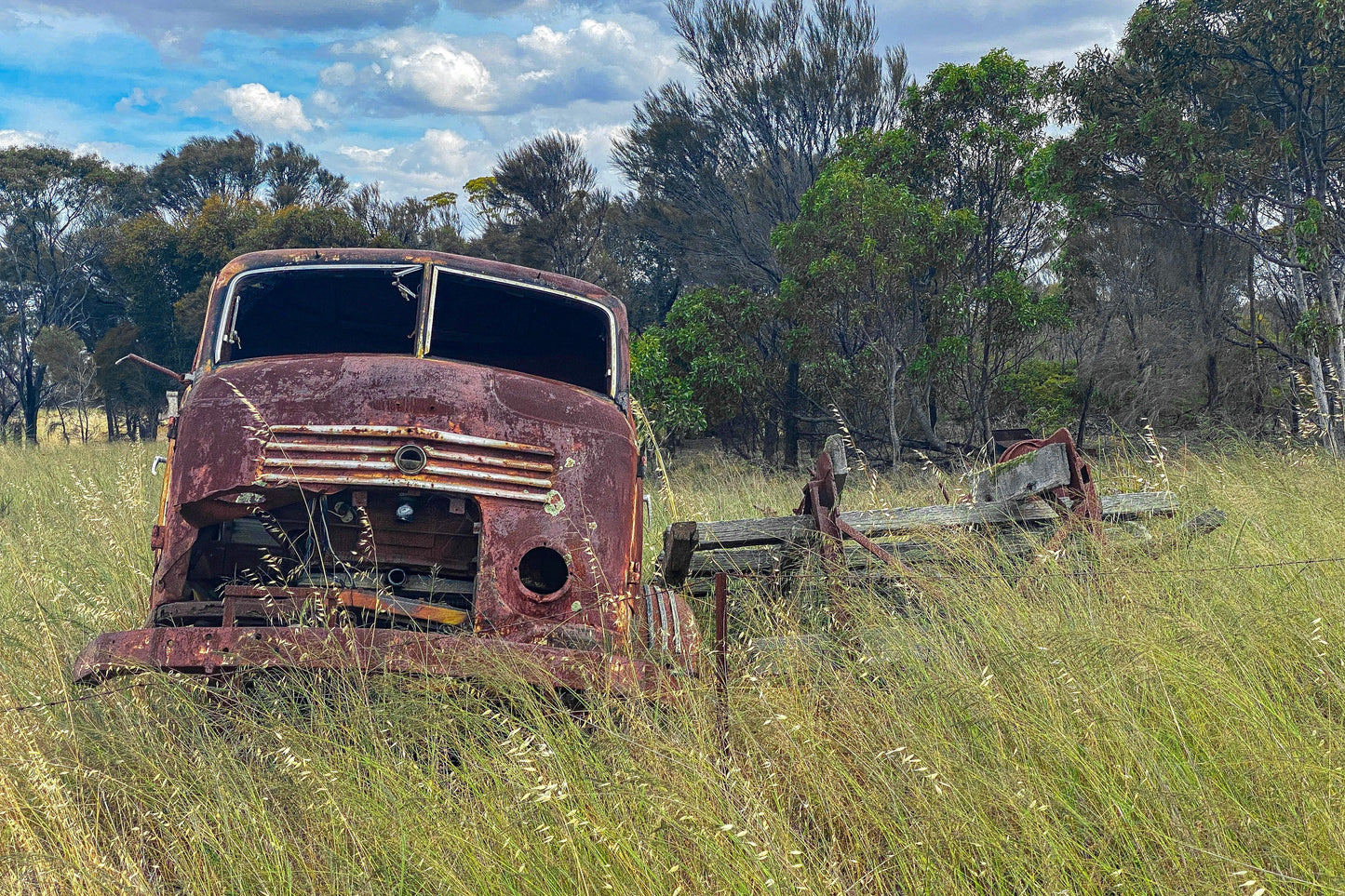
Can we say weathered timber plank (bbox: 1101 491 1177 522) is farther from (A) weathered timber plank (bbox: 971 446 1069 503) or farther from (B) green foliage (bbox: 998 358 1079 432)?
(B) green foliage (bbox: 998 358 1079 432)

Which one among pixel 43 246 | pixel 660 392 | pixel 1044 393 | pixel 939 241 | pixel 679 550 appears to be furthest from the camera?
pixel 43 246

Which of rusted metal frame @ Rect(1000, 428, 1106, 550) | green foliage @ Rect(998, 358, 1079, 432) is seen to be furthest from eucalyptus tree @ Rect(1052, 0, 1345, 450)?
rusted metal frame @ Rect(1000, 428, 1106, 550)

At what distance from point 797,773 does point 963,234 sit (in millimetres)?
10530

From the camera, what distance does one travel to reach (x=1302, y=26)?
9.50 meters

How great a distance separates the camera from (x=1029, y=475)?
4.93 metres

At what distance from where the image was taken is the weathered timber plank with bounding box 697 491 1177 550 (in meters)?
4.66

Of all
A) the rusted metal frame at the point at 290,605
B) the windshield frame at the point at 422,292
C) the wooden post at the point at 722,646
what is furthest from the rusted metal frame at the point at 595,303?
the wooden post at the point at 722,646

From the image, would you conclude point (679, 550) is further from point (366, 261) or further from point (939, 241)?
point (939, 241)

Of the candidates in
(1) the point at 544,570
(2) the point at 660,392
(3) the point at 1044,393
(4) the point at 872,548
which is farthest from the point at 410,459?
(3) the point at 1044,393

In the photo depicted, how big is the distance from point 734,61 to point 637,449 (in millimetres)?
14971

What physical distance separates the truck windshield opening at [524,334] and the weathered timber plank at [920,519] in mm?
1048

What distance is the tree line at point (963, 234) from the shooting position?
10.3 meters

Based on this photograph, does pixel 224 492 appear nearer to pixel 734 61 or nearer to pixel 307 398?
pixel 307 398

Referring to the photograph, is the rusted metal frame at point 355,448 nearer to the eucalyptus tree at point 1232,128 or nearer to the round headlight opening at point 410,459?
the round headlight opening at point 410,459
